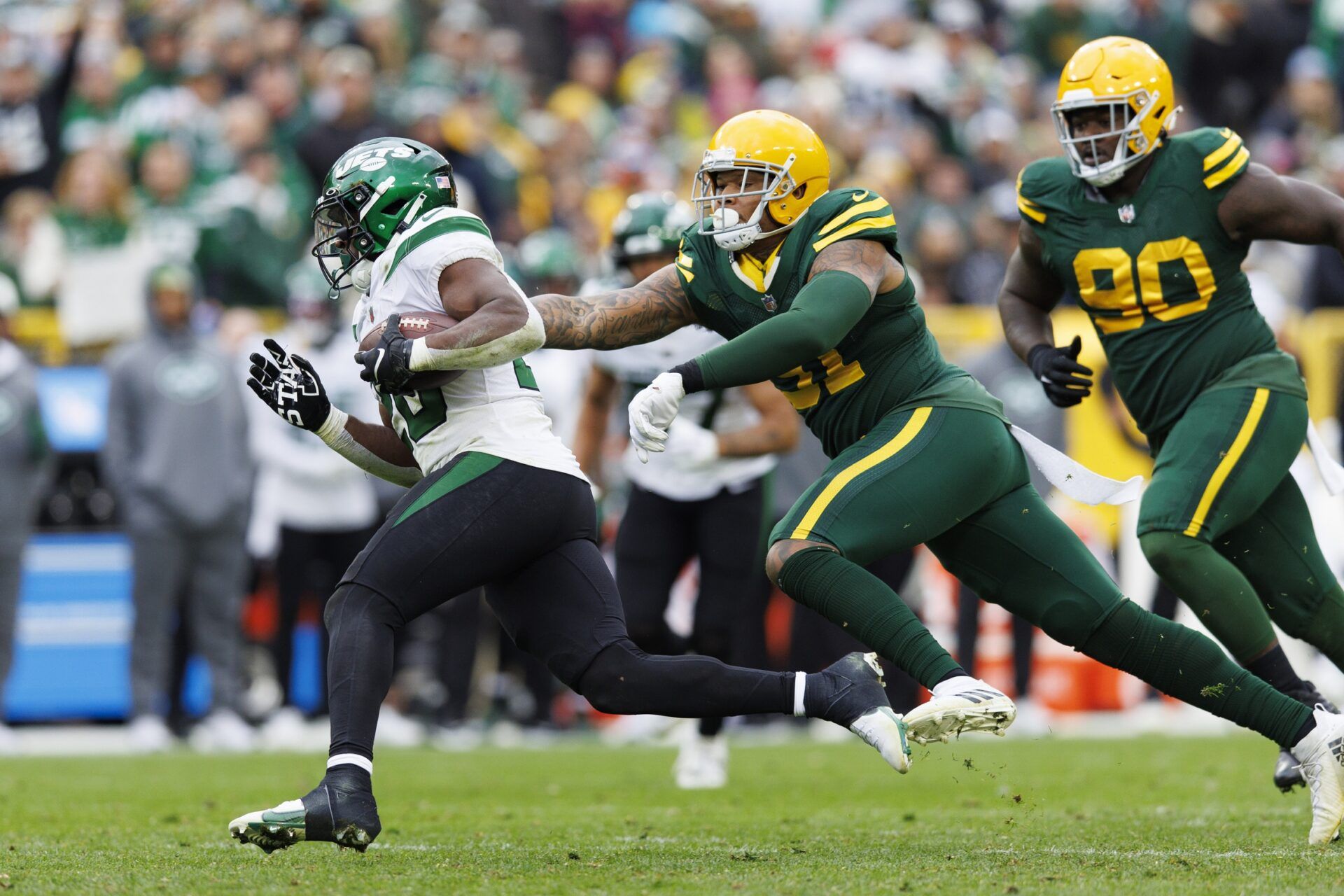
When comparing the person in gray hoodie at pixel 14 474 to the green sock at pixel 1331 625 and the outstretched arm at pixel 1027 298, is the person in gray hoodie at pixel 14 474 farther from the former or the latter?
the green sock at pixel 1331 625

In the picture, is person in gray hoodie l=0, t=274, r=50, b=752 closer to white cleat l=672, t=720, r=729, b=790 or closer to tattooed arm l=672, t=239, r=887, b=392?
white cleat l=672, t=720, r=729, b=790

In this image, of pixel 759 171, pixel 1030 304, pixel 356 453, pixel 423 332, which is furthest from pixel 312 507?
Answer: pixel 759 171

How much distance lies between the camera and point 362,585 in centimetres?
462

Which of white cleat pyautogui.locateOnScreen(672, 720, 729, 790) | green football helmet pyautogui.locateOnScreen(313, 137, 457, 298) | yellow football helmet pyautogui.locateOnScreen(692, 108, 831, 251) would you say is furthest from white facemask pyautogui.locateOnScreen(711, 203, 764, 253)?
white cleat pyautogui.locateOnScreen(672, 720, 729, 790)

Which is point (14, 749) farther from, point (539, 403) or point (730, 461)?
point (539, 403)

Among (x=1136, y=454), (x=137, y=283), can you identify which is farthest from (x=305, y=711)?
(x=1136, y=454)

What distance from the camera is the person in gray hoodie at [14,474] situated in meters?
9.59

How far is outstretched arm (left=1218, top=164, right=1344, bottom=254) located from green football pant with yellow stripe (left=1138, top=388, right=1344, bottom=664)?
18.0 inches

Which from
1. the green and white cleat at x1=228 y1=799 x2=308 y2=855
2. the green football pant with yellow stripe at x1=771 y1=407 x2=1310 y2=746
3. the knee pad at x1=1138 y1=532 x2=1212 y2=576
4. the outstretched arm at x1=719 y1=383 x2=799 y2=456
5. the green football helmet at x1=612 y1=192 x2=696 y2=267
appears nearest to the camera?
the green and white cleat at x1=228 y1=799 x2=308 y2=855

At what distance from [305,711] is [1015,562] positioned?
255 inches

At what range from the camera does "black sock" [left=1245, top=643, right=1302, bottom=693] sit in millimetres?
5367

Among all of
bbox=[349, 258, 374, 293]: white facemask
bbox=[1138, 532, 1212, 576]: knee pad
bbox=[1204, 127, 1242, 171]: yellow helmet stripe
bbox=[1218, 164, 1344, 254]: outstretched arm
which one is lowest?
bbox=[1138, 532, 1212, 576]: knee pad

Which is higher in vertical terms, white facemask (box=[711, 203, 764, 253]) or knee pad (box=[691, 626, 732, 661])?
white facemask (box=[711, 203, 764, 253])

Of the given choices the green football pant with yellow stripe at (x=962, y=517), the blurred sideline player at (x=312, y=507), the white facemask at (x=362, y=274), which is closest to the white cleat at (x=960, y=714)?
the green football pant with yellow stripe at (x=962, y=517)
